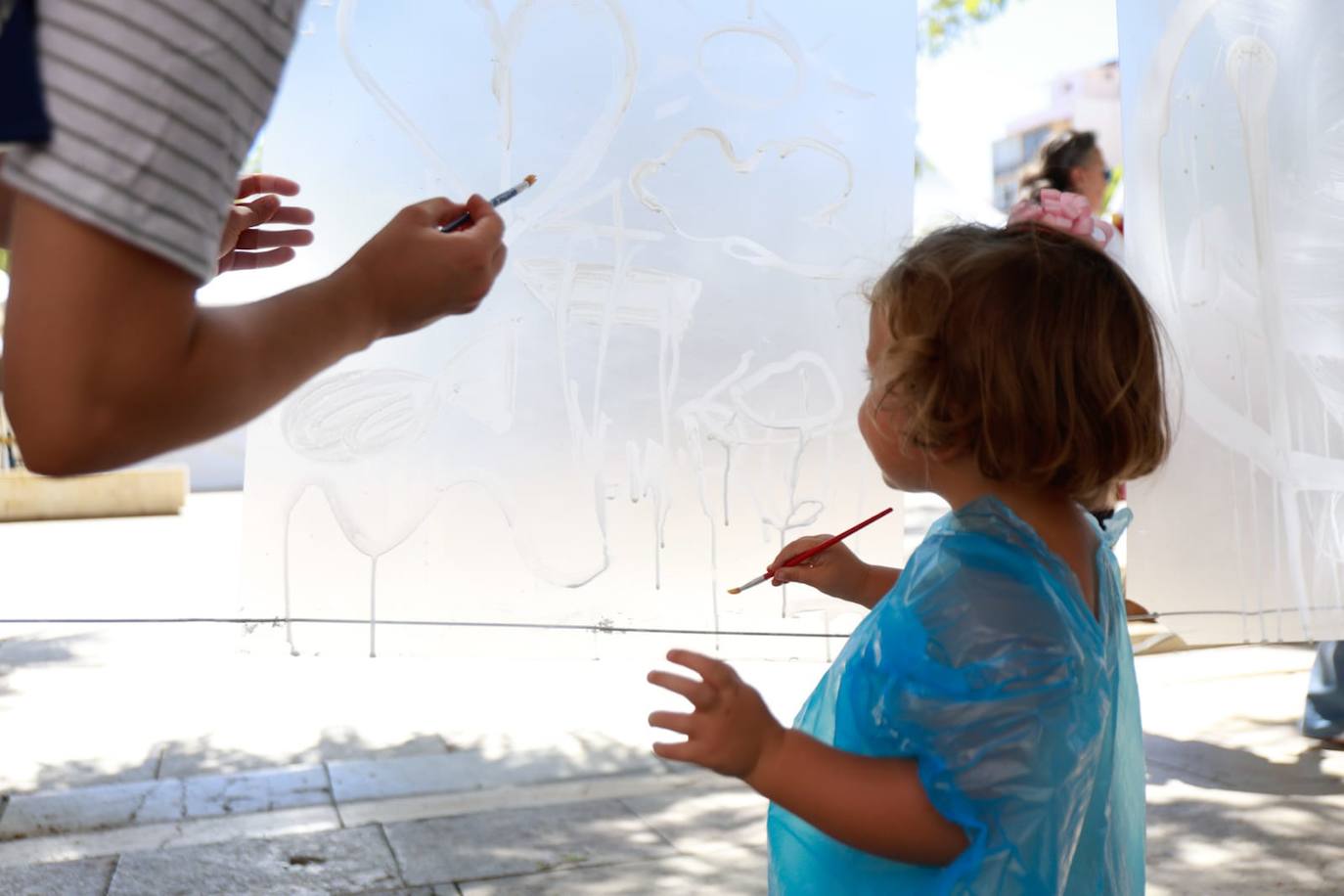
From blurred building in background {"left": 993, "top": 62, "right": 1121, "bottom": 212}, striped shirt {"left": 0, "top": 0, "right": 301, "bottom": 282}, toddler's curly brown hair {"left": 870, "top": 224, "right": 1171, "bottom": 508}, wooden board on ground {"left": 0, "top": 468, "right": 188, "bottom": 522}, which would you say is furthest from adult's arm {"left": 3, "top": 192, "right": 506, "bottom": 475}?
blurred building in background {"left": 993, "top": 62, "right": 1121, "bottom": 212}

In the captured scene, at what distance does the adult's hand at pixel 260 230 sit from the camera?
1476mm

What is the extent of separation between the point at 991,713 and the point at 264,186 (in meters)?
1.03

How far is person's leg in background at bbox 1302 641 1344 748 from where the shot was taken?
11.1 feet

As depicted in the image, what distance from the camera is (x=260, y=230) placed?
4.99 ft

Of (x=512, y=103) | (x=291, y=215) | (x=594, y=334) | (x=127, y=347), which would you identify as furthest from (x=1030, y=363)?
(x=512, y=103)

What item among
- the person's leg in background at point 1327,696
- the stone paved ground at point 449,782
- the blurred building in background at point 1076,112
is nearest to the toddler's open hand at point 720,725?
the stone paved ground at point 449,782

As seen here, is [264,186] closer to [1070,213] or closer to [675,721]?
[675,721]

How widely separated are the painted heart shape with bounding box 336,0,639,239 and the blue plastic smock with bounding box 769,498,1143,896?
1638 millimetres

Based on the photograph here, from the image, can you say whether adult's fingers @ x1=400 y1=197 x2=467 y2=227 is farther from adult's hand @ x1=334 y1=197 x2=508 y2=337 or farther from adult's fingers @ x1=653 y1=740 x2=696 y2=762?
adult's fingers @ x1=653 y1=740 x2=696 y2=762

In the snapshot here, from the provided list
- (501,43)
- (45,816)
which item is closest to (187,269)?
(501,43)

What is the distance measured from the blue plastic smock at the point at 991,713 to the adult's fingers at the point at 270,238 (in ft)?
2.59

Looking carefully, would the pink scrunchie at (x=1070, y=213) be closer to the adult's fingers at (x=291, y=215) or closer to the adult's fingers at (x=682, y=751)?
the adult's fingers at (x=291, y=215)

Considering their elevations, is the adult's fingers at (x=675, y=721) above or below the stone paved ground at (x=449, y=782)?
above

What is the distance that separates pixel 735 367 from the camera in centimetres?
283
